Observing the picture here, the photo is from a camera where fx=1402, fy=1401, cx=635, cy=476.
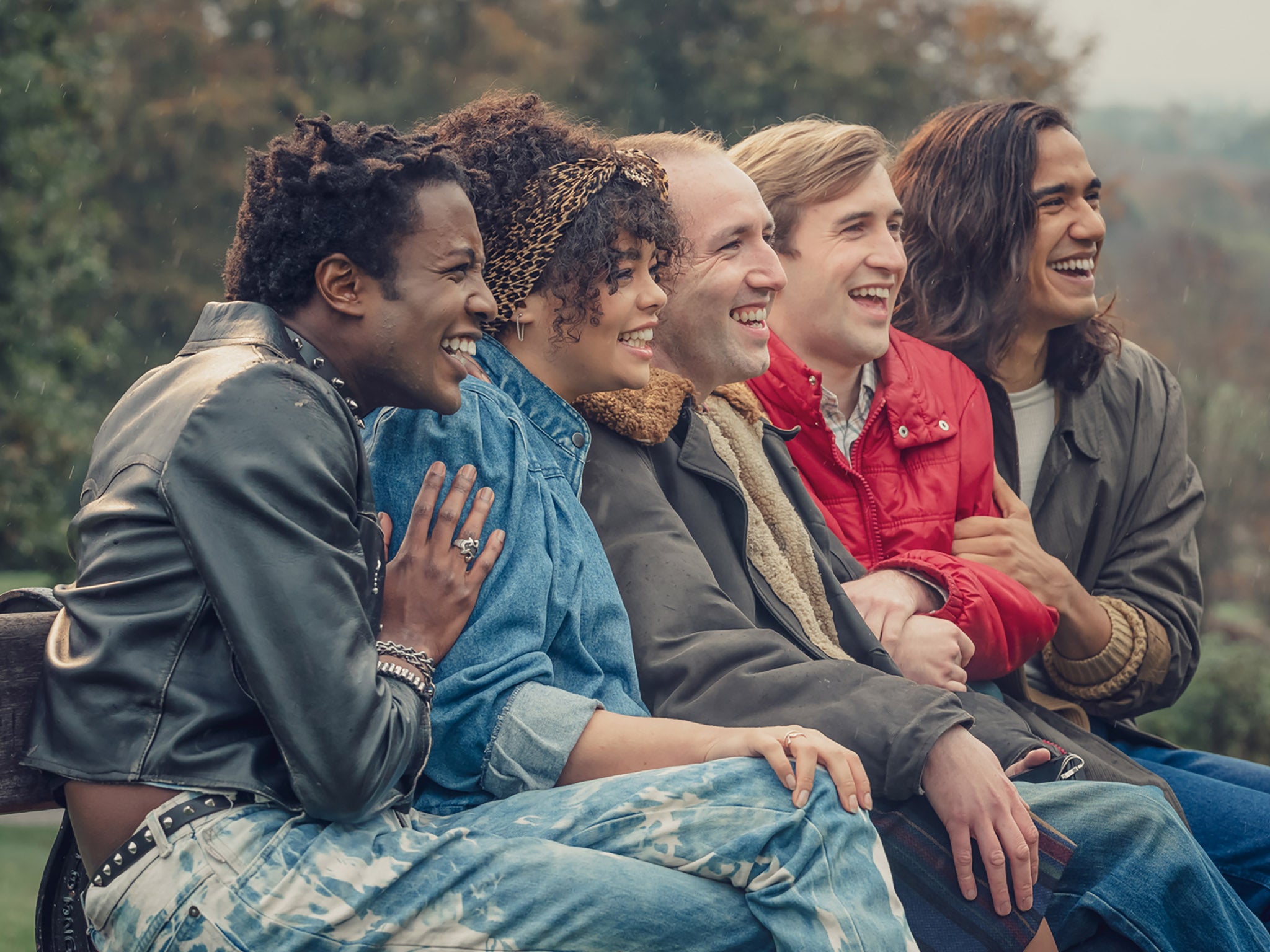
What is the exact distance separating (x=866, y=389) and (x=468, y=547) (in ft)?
5.88

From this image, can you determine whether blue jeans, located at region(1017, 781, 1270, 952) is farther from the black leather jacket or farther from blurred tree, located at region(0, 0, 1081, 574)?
blurred tree, located at region(0, 0, 1081, 574)

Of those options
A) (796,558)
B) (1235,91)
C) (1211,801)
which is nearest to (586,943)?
(796,558)

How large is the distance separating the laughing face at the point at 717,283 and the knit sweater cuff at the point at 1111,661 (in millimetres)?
1274

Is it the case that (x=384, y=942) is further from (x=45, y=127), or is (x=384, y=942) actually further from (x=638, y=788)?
(x=45, y=127)

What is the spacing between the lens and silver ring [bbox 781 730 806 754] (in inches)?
91.9

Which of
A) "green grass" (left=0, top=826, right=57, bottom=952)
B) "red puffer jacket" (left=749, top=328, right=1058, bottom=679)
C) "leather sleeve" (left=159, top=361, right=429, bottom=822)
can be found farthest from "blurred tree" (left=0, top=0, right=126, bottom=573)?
"leather sleeve" (left=159, top=361, right=429, bottom=822)

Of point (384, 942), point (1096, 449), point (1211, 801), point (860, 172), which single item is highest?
point (860, 172)

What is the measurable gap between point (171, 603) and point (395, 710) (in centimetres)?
37

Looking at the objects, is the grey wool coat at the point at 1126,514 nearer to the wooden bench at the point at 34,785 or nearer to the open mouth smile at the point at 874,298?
the open mouth smile at the point at 874,298

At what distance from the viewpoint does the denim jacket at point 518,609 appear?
7.90 feet

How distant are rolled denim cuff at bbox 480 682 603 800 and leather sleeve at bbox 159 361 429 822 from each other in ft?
1.05

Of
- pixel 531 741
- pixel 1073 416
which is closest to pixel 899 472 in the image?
pixel 1073 416

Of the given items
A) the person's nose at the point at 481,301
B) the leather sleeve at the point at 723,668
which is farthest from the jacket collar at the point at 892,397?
the person's nose at the point at 481,301

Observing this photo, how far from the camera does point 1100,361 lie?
4.22 metres
